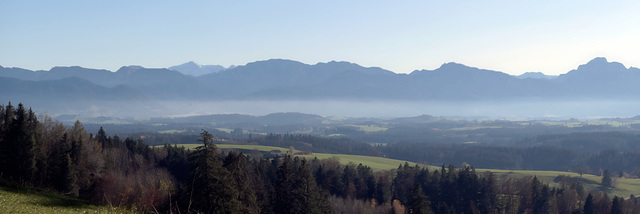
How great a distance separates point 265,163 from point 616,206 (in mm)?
53721

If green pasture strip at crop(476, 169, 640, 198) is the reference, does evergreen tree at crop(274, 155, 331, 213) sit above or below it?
above

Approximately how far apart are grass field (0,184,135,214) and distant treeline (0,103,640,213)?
5.53ft

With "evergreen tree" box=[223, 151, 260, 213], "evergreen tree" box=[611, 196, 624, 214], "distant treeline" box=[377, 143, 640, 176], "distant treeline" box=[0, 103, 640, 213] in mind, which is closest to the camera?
"distant treeline" box=[0, 103, 640, 213]

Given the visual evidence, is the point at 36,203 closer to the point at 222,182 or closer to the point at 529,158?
the point at 222,182

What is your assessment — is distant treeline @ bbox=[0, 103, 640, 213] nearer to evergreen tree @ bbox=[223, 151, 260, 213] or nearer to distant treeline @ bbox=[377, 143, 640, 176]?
evergreen tree @ bbox=[223, 151, 260, 213]

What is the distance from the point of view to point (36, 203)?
74.1 feet

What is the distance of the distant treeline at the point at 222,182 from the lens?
32125 mm

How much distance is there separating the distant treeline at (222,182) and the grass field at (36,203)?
5.53 ft

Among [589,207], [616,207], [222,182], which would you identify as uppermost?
[222,182]

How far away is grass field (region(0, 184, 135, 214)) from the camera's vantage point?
20531 mm

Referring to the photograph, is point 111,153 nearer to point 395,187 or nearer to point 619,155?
point 395,187

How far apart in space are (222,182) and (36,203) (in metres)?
10.9

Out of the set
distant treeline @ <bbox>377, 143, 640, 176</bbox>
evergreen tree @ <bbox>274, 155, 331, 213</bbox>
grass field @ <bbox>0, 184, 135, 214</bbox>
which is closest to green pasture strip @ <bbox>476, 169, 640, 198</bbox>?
distant treeline @ <bbox>377, 143, 640, 176</bbox>

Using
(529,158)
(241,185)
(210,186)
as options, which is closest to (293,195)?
(241,185)
